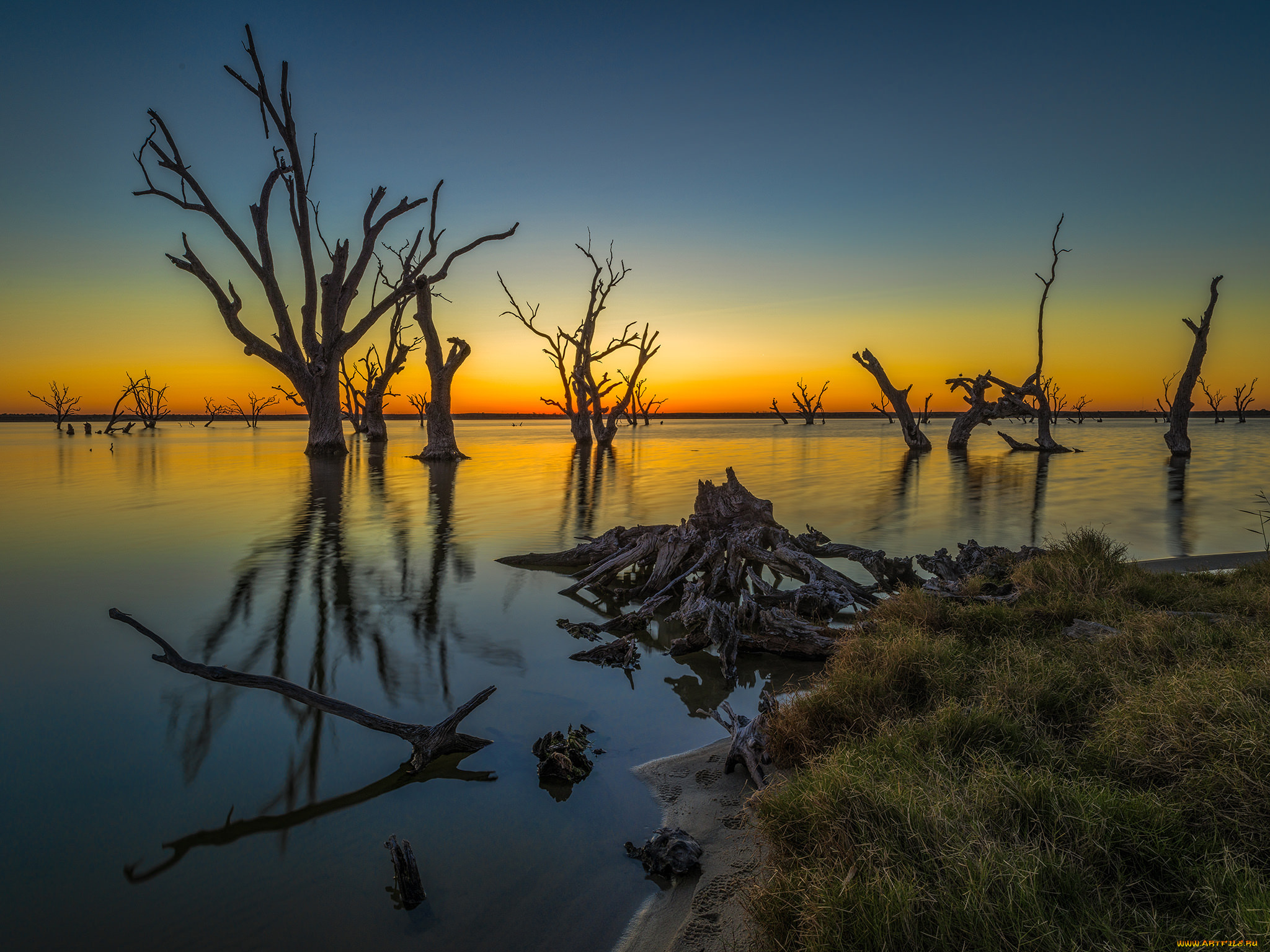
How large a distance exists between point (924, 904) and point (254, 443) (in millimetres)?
40430

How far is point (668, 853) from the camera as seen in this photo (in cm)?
249

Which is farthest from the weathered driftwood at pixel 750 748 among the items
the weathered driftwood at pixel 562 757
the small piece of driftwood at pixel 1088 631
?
the small piece of driftwood at pixel 1088 631

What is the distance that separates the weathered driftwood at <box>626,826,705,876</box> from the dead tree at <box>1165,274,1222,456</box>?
86.0 feet

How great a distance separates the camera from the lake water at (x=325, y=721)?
2299 mm

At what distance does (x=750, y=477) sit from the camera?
18109 mm

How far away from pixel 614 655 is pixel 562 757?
1646 millimetres

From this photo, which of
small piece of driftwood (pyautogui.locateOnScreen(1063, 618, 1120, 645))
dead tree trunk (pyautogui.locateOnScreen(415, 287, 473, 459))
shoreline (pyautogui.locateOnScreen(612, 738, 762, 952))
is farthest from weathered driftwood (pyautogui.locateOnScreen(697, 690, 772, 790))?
dead tree trunk (pyautogui.locateOnScreen(415, 287, 473, 459))

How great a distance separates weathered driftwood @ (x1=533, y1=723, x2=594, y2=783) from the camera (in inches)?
123

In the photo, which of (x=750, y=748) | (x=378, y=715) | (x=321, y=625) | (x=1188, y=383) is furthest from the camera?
(x=1188, y=383)

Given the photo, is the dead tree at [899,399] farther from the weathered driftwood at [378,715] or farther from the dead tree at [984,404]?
the weathered driftwood at [378,715]

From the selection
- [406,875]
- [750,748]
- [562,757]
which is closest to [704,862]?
[750,748]

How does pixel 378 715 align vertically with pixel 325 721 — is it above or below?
above

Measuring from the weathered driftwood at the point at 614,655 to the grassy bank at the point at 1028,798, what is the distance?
1581 millimetres

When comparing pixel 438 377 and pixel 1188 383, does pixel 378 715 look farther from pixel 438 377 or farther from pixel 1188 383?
pixel 1188 383
